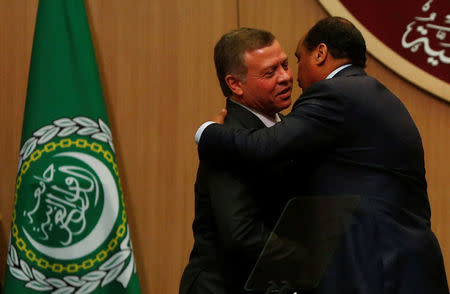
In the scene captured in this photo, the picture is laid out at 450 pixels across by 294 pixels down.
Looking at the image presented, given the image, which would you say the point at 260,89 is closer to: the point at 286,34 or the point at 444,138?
the point at 286,34

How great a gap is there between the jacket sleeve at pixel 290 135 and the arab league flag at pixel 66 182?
0.97m

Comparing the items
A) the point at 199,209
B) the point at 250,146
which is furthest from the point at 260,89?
the point at 199,209

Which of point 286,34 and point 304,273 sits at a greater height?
point 286,34

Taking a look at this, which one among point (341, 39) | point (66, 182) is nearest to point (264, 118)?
point (341, 39)

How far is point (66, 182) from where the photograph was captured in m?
2.62

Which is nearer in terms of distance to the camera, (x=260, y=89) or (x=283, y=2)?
(x=260, y=89)

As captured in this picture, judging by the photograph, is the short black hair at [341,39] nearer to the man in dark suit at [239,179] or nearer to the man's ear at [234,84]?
the man in dark suit at [239,179]

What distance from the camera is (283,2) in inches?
124

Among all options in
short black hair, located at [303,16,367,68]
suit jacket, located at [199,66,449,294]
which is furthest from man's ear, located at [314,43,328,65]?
suit jacket, located at [199,66,449,294]

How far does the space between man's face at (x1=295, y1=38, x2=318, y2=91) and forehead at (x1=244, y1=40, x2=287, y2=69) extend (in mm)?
184

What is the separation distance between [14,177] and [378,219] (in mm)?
1866

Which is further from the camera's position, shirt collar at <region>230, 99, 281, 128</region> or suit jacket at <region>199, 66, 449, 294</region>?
shirt collar at <region>230, 99, 281, 128</region>

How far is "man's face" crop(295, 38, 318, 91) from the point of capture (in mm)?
2041

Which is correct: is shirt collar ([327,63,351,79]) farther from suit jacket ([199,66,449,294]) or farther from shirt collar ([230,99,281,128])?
shirt collar ([230,99,281,128])
